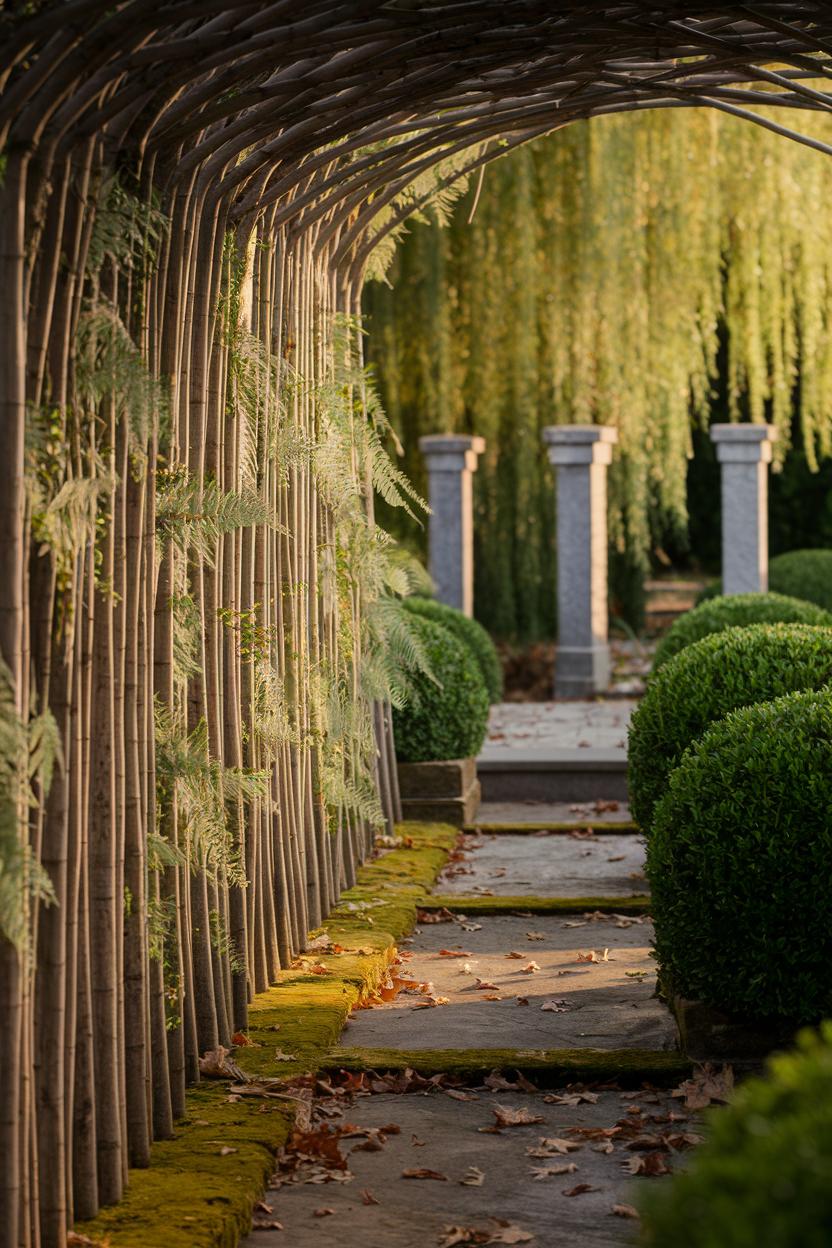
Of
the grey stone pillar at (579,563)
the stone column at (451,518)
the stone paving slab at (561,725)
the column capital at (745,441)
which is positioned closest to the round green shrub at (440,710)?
the stone paving slab at (561,725)

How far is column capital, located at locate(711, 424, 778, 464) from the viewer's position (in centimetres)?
1448

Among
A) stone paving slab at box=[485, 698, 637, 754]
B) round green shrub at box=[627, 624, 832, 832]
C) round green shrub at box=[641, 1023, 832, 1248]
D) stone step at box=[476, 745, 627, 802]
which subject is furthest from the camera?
stone paving slab at box=[485, 698, 637, 754]

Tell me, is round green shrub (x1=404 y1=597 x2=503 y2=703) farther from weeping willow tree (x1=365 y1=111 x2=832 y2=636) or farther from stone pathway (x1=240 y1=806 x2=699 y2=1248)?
stone pathway (x1=240 y1=806 x2=699 y2=1248)

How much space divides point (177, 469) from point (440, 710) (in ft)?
15.3

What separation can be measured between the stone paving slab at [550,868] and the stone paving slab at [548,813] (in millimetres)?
467

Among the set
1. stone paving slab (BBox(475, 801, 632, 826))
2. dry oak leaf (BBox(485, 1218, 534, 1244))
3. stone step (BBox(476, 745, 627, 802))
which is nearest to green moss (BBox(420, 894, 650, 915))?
stone paving slab (BBox(475, 801, 632, 826))

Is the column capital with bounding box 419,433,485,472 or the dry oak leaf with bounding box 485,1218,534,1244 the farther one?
the column capital with bounding box 419,433,485,472

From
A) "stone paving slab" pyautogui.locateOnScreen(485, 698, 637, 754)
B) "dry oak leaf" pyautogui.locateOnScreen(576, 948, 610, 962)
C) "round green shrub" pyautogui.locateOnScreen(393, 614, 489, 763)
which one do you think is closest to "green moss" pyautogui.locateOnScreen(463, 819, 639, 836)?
"round green shrub" pyautogui.locateOnScreen(393, 614, 489, 763)

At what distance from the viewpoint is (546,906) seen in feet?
23.7

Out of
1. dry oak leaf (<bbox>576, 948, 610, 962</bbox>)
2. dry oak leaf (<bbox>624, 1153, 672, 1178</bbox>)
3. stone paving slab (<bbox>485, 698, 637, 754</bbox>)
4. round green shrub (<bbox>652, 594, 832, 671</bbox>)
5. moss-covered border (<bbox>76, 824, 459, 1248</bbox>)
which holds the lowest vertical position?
dry oak leaf (<bbox>576, 948, 610, 962</bbox>)

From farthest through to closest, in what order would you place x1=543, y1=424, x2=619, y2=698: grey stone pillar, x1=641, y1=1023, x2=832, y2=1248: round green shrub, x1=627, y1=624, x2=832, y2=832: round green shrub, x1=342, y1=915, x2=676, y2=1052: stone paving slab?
x1=543, y1=424, x2=619, y2=698: grey stone pillar → x1=627, y1=624, x2=832, y2=832: round green shrub → x1=342, y1=915, x2=676, y2=1052: stone paving slab → x1=641, y1=1023, x2=832, y2=1248: round green shrub

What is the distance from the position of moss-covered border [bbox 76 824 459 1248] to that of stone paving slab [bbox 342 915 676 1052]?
0.14m

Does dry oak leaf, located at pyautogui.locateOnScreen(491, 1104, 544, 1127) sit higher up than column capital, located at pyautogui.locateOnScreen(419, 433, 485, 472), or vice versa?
column capital, located at pyautogui.locateOnScreen(419, 433, 485, 472)

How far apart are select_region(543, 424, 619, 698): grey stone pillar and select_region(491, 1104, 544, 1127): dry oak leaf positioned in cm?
991
